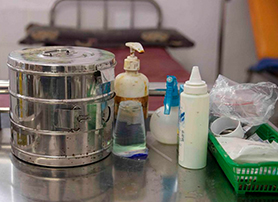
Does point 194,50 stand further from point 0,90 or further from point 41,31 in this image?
point 0,90

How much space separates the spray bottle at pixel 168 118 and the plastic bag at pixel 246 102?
9cm

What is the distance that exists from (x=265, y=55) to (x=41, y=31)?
1711 millimetres

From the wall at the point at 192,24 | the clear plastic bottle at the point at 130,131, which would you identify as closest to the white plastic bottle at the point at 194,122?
the clear plastic bottle at the point at 130,131

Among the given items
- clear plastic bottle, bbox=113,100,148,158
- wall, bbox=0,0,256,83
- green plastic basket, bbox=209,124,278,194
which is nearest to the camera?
green plastic basket, bbox=209,124,278,194

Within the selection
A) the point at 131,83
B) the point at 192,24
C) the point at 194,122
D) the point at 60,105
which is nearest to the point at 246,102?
the point at 194,122

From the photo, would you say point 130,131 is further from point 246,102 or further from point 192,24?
point 192,24

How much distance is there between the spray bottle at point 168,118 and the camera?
3.03 feet

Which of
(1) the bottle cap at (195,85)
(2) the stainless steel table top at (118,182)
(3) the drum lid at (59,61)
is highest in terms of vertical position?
(3) the drum lid at (59,61)

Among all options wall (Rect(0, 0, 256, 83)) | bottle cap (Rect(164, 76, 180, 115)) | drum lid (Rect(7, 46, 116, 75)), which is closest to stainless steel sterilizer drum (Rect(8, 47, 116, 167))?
drum lid (Rect(7, 46, 116, 75))

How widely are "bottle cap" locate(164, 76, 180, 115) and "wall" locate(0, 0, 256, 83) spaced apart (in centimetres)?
264

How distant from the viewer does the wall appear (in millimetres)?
3389

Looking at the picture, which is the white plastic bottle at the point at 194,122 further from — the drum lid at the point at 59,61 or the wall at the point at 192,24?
the wall at the point at 192,24

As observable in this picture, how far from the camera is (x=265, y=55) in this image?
303 centimetres

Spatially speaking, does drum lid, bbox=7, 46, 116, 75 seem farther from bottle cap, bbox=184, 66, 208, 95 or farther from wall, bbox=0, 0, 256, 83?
wall, bbox=0, 0, 256, 83
